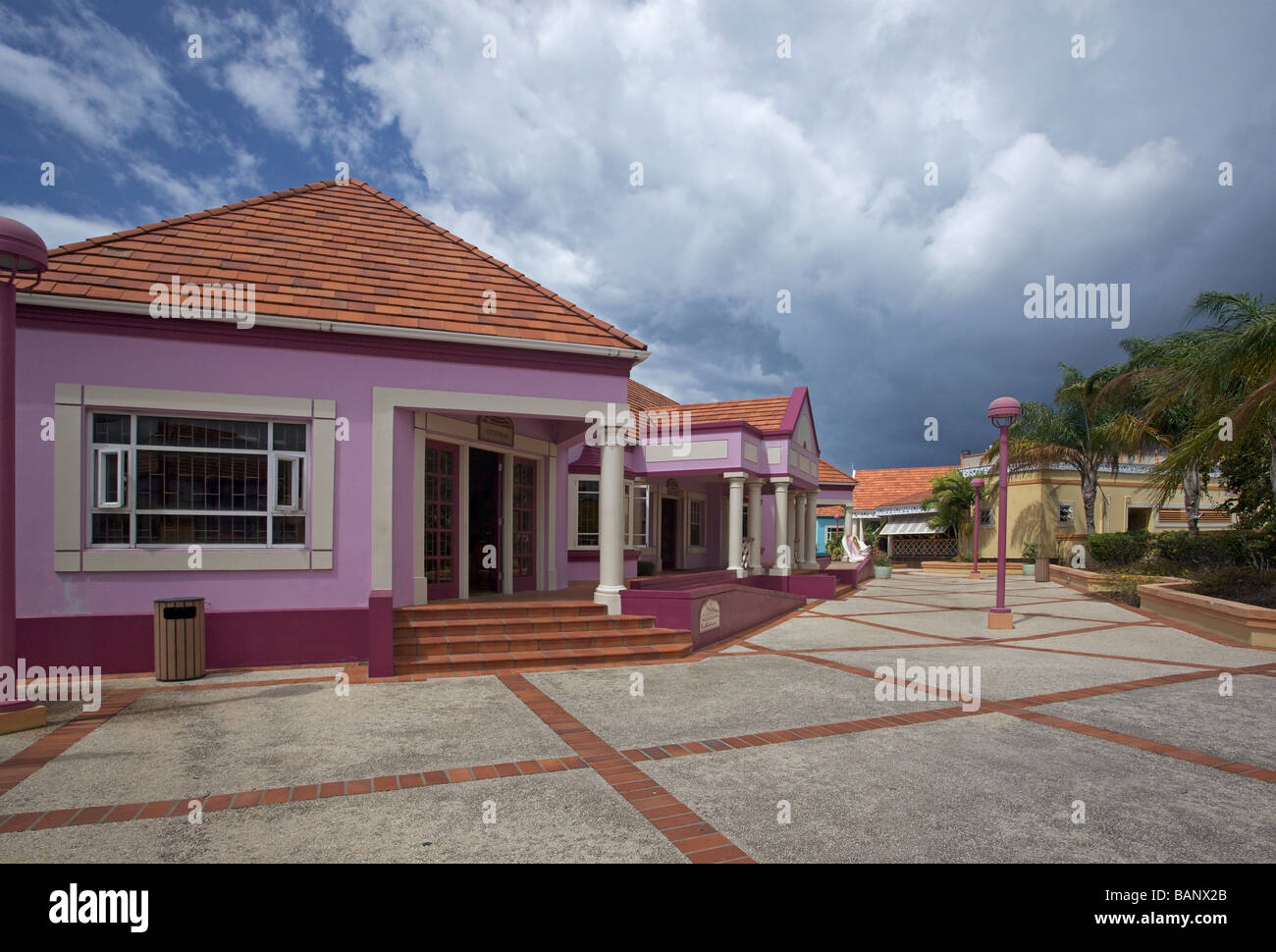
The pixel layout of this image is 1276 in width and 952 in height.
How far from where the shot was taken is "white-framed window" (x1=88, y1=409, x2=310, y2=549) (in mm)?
8070

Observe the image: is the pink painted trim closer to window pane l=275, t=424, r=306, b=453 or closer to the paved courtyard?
window pane l=275, t=424, r=306, b=453

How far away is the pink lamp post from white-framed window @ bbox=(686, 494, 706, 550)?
53.8 feet

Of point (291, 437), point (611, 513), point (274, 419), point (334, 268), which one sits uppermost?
point (334, 268)

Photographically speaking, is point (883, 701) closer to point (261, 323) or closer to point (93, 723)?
point (93, 723)

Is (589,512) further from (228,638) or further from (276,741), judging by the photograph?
(276,741)

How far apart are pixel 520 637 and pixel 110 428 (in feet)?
17.6

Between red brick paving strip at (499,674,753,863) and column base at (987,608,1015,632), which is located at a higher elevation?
red brick paving strip at (499,674,753,863)

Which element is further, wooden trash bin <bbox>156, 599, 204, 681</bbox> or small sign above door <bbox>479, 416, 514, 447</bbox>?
small sign above door <bbox>479, 416, 514, 447</bbox>

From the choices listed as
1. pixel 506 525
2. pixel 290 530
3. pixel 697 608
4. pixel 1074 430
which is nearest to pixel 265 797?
pixel 290 530

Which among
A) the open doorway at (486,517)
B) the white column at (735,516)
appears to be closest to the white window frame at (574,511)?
the white column at (735,516)

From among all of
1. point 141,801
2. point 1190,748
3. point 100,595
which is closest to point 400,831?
point 141,801

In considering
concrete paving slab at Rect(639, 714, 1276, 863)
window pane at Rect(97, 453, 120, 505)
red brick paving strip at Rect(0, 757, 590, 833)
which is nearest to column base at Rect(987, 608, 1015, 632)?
concrete paving slab at Rect(639, 714, 1276, 863)

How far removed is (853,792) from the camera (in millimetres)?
4445

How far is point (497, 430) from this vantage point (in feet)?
36.7
